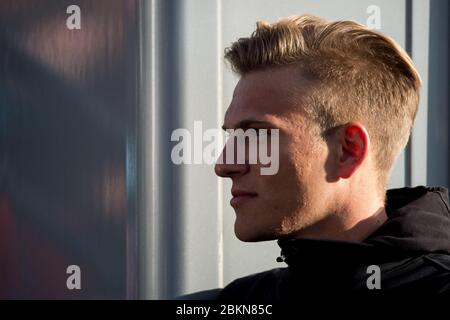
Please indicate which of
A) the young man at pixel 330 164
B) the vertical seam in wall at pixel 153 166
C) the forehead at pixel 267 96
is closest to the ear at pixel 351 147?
the young man at pixel 330 164

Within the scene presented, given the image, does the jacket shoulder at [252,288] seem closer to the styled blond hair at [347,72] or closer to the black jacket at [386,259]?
the black jacket at [386,259]

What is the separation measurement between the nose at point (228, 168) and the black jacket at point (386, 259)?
201mm

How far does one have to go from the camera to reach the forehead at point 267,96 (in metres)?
2.02

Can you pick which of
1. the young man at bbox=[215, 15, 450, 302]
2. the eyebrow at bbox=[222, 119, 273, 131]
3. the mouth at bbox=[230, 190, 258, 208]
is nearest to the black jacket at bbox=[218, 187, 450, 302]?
the young man at bbox=[215, 15, 450, 302]

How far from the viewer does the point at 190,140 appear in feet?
6.81

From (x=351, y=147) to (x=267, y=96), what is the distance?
9.6 inches

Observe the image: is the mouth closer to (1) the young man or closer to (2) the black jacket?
(1) the young man

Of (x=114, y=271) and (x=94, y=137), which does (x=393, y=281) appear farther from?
(x=94, y=137)

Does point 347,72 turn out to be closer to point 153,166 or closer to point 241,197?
point 241,197

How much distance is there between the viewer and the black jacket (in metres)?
1.88

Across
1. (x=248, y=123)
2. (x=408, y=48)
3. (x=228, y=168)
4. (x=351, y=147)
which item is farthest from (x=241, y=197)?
(x=408, y=48)

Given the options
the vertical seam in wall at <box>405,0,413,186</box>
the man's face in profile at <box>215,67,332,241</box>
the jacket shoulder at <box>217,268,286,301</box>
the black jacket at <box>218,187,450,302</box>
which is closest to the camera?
the black jacket at <box>218,187,450,302</box>
